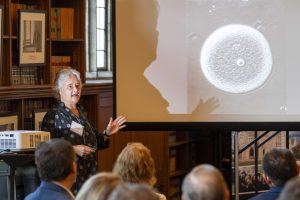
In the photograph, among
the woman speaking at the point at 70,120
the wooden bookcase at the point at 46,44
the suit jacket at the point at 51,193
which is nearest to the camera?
the suit jacket at the point at 51,193

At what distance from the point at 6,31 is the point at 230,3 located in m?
1.81

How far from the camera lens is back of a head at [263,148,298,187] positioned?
3570mm

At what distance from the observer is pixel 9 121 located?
541 cm

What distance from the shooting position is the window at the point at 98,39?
6.88 meters

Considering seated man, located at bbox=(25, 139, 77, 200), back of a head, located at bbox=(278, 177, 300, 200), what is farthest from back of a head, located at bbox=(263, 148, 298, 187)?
back of a head, located at bbox=(278, 177, 300, 200)

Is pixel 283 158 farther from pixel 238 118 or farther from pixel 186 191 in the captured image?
pixel 238 118

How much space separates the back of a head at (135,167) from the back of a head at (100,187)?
1.05 m

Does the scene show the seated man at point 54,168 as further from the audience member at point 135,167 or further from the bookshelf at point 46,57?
the bookshelf at point 46,57

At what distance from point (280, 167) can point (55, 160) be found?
1.17 m

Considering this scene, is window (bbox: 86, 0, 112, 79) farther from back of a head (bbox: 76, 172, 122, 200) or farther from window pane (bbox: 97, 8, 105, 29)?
back of a head (bbox: 76, 172, 122, 200)

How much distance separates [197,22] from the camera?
5512 millimetres

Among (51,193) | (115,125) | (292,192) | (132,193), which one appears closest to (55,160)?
(51,193)

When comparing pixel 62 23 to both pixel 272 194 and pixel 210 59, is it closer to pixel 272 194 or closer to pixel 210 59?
pixel 210 59

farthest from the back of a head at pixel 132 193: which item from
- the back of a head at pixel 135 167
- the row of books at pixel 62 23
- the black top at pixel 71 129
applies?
the row of books at pixel 62 23
